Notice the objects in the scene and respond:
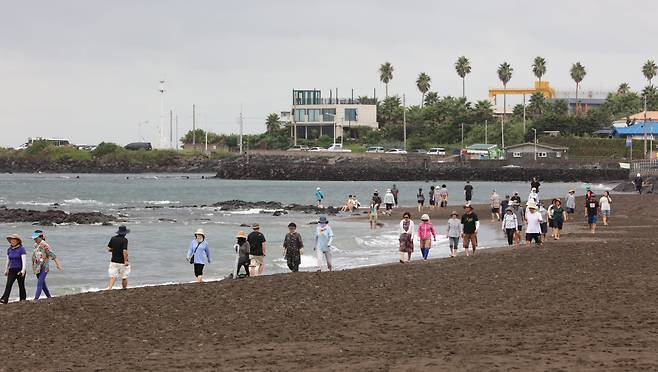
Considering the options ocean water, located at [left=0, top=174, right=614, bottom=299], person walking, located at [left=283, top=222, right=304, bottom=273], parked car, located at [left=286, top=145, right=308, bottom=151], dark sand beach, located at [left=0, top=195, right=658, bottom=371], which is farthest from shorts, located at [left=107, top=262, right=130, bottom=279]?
parked car, located at [left=286, top=145, right=308, bottom=151]

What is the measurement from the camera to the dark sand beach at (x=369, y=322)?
1356 cm

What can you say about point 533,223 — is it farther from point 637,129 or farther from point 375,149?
point 375,149

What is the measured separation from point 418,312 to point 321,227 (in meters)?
7.59

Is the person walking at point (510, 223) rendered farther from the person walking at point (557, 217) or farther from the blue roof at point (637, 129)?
the blue roof at point (637, 129)

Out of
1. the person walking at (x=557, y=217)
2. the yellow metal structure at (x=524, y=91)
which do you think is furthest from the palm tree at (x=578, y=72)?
the person walking at (x=557, y=217)

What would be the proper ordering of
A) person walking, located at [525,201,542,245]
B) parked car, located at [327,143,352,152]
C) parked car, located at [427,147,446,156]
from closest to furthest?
1. person walking, located at [525,201,542,245]
2. parked car, located at [427,147,446,156]
3. parked car, located at [327,143,352,152]

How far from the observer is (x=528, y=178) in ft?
389

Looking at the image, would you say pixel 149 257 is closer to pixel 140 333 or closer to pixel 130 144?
pixel 140 333

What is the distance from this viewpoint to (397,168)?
12862 centimetres

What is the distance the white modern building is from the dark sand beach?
136m

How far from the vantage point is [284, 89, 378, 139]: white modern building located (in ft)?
525

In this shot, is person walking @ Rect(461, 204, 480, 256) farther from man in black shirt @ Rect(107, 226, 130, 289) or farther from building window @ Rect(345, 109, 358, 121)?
building window @ Rect(345, 109, 358, 121)

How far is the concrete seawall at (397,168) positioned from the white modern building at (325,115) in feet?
50.6

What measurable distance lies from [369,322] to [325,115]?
144 metres
